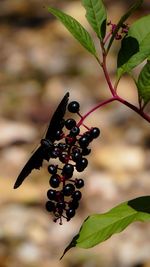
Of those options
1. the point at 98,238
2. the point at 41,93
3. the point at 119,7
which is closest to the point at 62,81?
the point at 41,93

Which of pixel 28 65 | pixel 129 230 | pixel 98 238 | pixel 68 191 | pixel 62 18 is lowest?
pixel 129 230

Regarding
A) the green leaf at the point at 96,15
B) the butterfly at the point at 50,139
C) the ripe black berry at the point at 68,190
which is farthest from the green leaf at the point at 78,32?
the ripe black berry at the point at 68,190

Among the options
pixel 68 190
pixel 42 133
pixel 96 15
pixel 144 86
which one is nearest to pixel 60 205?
pixel 68 190

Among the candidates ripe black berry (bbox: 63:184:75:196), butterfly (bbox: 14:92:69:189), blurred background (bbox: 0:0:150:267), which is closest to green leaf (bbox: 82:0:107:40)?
butterfly (bbox: 14:92:69:189)

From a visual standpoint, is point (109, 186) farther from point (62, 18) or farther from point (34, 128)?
point (62, 18)

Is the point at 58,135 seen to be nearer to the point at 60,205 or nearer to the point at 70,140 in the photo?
the point at 70,140

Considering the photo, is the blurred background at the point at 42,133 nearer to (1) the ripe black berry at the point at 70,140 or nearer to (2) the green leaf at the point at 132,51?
(2) the green leaf at the point at 132,51
